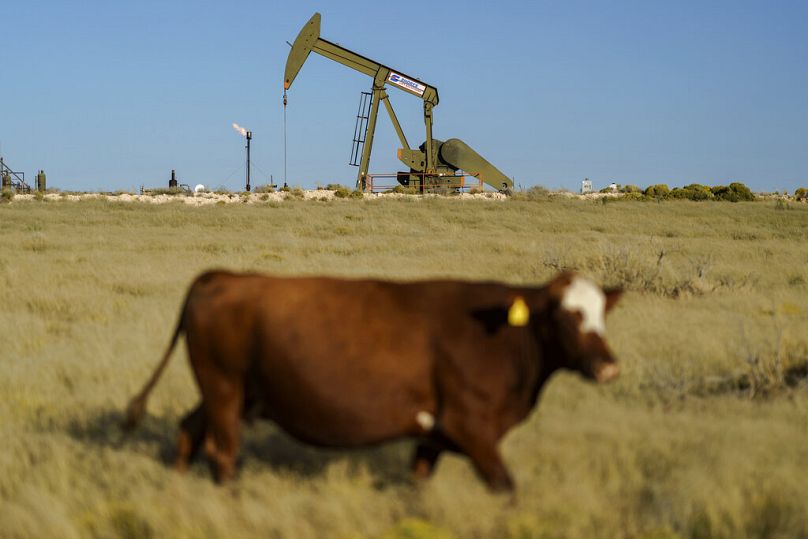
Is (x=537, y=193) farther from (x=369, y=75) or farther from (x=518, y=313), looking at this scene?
(x=518, y=313)

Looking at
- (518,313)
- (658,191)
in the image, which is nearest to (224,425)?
(518,313)

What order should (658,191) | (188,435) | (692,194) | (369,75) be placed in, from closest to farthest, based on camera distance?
1. (188,435)
2. (369,75)
3. (692,194)
4. (658,191)

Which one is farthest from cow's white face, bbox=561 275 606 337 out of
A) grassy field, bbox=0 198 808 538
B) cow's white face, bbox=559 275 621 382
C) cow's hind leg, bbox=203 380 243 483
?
cow's hind leg, bbox=203 380 243 483

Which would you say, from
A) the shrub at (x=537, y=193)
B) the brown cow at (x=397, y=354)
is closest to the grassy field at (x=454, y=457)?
the brown cow at (x=397, y=354)

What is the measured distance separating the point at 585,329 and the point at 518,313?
0.32 metres

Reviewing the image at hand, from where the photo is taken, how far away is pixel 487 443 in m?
3.89

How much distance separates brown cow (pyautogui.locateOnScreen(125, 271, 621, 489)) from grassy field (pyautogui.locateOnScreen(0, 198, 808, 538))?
15.3 inches

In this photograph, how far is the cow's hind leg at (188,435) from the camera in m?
4.65

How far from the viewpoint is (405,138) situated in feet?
126

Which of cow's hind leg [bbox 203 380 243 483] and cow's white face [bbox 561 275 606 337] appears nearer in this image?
cow's white face [bbox 561 275 606 337]

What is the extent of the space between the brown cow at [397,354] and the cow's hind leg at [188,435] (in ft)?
1.37

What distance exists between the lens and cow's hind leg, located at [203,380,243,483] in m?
4.23

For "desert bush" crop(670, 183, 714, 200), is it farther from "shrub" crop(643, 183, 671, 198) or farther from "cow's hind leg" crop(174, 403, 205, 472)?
"cow's hind leg" crop(174, 403, 205, 472)

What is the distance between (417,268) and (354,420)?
1067 cm
